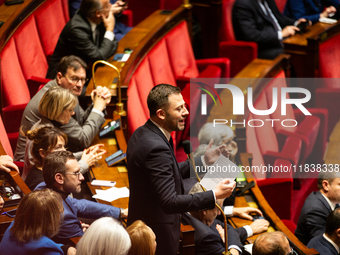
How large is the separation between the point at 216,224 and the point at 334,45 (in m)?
1.66

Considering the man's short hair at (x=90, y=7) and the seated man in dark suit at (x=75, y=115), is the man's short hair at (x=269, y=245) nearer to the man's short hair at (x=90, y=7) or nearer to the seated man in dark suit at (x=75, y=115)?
the seated man in dark suit at (x=75, y=115)

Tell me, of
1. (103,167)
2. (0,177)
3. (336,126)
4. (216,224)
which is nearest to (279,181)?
(216,224)

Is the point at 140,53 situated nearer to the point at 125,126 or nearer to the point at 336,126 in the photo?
the point at 125,126

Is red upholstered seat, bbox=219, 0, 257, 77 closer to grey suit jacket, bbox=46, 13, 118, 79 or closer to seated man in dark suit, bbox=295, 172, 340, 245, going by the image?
grey suit jacket, bbox=46, 13, 118, 79

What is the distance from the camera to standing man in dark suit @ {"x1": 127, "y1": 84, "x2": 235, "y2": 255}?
0.93 meters

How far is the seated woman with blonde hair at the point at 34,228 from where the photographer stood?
92cm

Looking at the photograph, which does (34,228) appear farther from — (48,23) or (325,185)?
(48,23)

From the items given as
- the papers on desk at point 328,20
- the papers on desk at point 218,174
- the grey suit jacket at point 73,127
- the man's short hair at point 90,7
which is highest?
the man's short hair at point 90,7

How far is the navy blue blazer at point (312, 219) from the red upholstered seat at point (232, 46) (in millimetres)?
1199

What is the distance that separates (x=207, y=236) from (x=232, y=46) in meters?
1.60

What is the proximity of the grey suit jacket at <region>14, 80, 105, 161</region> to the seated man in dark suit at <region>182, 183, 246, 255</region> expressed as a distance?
42 centimetres

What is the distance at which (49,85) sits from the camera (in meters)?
1.51

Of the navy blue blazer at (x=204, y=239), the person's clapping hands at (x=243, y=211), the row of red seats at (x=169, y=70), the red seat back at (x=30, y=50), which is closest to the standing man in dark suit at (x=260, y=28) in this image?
the row of red seats at (x=169, y=70)

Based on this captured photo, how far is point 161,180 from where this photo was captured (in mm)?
927
